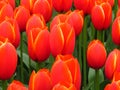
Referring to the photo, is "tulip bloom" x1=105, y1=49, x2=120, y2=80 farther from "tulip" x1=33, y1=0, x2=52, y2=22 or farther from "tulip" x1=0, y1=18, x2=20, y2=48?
"tulip" x1=33, y1=0, x2=52, y2=22

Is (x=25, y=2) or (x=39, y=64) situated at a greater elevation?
(x=25, y=2)

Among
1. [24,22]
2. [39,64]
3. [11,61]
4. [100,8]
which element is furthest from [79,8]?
[11,61]

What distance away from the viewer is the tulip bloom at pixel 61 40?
59.8 inches

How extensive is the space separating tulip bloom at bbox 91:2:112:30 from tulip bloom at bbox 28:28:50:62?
1.42 ft

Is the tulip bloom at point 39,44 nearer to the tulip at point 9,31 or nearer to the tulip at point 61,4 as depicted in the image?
the tulip at point 9,31

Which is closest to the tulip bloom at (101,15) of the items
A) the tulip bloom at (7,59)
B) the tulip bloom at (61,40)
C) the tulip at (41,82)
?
the tulip bloom at (61,40)

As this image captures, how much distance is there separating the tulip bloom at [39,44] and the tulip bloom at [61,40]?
0.04 metres

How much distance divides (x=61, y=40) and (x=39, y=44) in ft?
0.29

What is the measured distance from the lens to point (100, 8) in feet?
6.37

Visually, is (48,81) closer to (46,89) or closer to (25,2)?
(46,89)

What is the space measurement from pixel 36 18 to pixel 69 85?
0.69 m

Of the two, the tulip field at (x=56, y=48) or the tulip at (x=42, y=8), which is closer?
the tulip field at (x=56, y=48)

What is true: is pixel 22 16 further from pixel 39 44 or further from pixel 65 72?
pixel 65 72

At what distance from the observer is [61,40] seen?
4.99 ft
